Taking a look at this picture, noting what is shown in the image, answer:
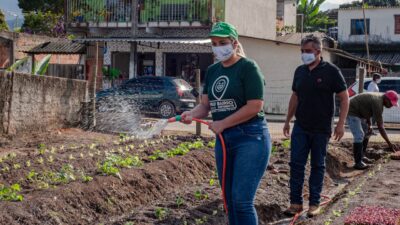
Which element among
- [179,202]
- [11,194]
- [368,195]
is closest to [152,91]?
[368,195]

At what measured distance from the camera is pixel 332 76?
23.5 feet

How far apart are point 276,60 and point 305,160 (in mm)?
22348

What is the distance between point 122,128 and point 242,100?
11.3 m

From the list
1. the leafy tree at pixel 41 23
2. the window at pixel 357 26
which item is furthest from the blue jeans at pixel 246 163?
the leafy tree at pixel 41 23

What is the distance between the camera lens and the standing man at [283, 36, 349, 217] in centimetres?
718

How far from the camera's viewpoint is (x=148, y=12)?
29.7m

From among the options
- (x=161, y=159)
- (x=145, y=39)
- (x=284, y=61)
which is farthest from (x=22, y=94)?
(x=284, y=61)

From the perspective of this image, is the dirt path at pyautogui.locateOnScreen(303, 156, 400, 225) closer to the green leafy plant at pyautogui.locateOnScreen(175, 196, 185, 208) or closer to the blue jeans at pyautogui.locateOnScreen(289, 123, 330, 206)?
the blue jeans at pyautogui.locateOnScreen(289, 123, 330, 206)

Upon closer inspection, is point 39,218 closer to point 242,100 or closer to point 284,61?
point 242,100

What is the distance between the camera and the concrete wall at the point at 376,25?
41.0 m

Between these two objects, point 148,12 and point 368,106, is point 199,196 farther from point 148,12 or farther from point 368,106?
point 148,12

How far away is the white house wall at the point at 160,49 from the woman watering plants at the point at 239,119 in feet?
77.9

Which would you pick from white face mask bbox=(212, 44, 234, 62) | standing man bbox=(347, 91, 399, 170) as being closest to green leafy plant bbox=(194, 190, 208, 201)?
white face mask bbox=(212, 44, 234, 62)

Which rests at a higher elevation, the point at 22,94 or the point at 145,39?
the point at 145,39
